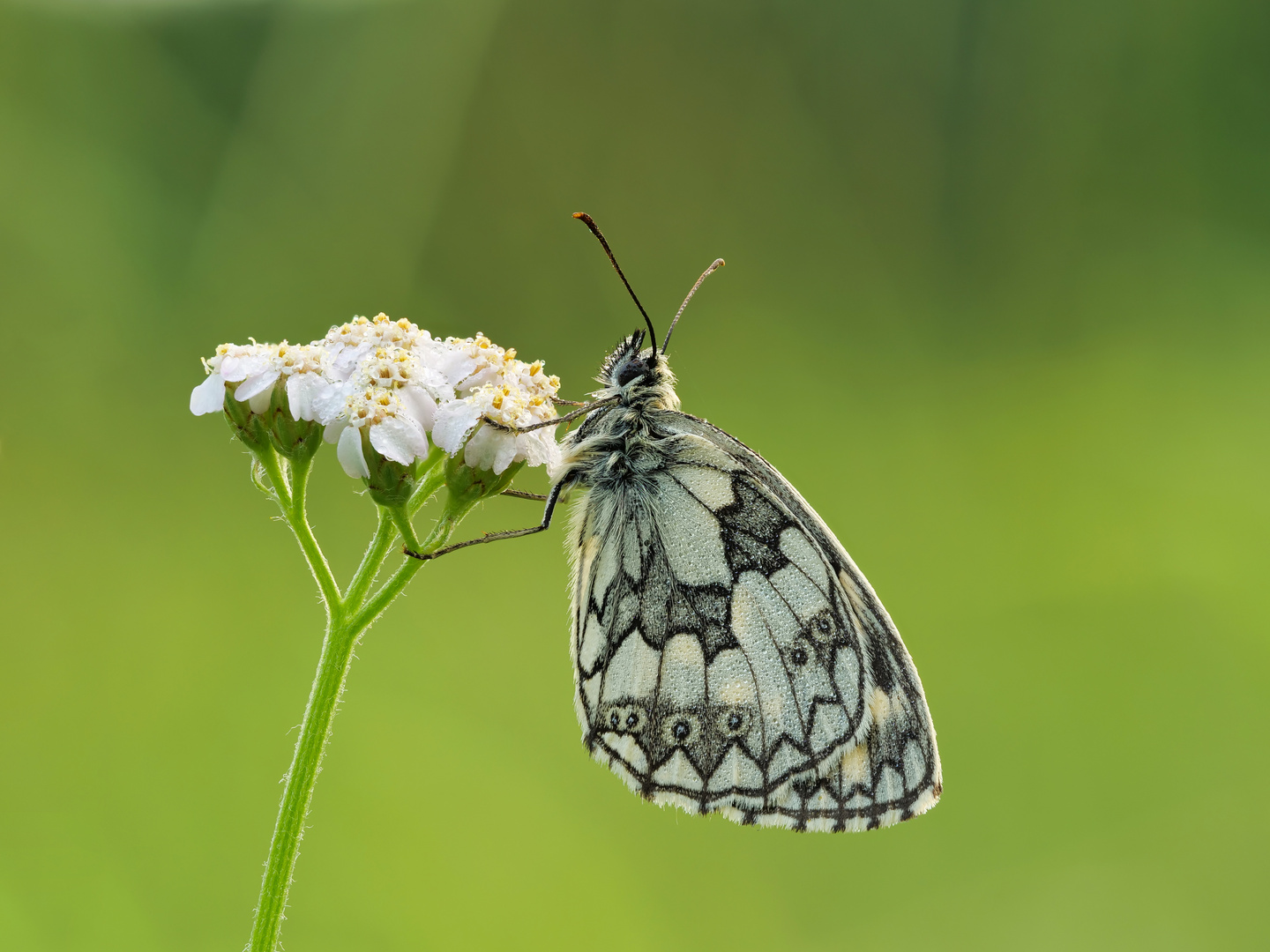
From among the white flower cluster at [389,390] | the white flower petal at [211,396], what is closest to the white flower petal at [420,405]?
the white flower cluster at [389,390]

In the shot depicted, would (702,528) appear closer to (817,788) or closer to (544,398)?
(544,398)

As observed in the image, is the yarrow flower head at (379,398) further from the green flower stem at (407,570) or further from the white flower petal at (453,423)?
the green flower stem at (407,570)

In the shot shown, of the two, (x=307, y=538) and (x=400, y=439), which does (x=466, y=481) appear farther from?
(x=307, y=538)

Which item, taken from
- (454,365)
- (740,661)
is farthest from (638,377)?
(740,661)

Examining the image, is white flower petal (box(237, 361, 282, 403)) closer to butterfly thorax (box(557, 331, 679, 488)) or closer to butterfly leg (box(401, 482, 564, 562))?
butterfly leg (box(401, 482, 564, 562))

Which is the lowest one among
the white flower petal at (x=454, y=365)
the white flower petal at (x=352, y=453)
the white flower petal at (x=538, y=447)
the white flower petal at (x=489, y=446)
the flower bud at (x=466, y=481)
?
the white flower petal at (x=352, y=453)

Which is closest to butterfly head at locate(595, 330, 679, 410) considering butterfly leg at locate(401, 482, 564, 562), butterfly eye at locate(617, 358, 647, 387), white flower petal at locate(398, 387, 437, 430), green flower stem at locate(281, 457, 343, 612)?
butterfly eye at locate(617, 358, 647, 387)
